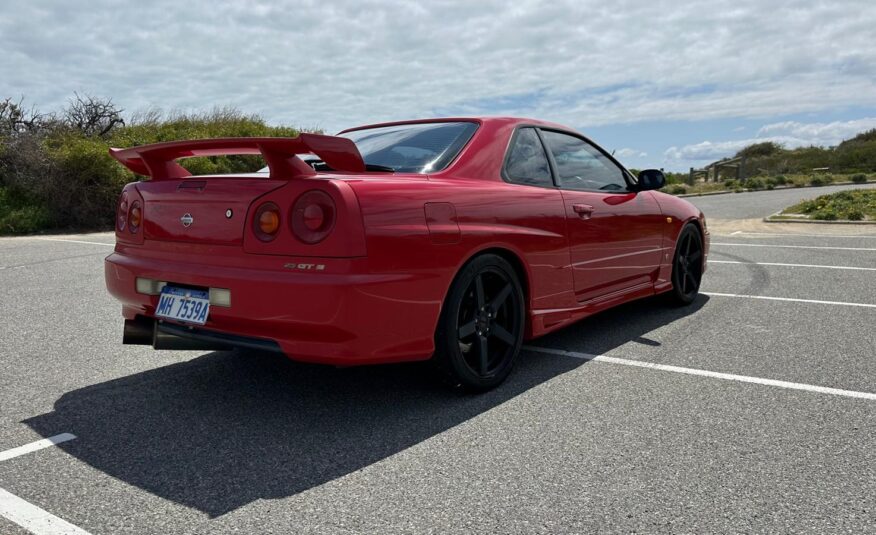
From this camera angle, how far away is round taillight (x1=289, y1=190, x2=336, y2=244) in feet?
9.22

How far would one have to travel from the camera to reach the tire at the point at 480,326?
3.22 metres

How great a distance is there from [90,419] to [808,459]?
298 cm

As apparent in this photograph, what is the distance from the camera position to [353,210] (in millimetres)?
2789

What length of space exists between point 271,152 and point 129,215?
1.15 metres

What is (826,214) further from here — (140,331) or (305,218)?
(140,331)

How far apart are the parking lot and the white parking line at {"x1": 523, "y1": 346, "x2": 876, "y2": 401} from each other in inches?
0.7

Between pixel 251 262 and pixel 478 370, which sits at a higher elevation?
pixel 251 262

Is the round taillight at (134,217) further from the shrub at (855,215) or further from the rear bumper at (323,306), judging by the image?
the shrub at (855,215)

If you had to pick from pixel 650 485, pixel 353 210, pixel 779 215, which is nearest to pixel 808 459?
pixel 650 485

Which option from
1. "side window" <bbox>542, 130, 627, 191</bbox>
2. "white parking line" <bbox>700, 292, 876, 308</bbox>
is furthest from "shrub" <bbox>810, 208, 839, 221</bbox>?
"side window" <bbox>542, 130, 627, 191</bbox>

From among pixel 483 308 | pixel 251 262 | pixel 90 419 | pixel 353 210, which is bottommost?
pixel 90 419

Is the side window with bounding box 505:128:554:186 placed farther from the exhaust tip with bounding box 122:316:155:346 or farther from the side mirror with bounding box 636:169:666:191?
the exhaust tip with bounding box 122:316:155:346

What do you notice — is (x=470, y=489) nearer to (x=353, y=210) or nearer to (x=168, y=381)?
(x=353, y=210)

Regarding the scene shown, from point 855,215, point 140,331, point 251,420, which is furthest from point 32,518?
point 855,215
